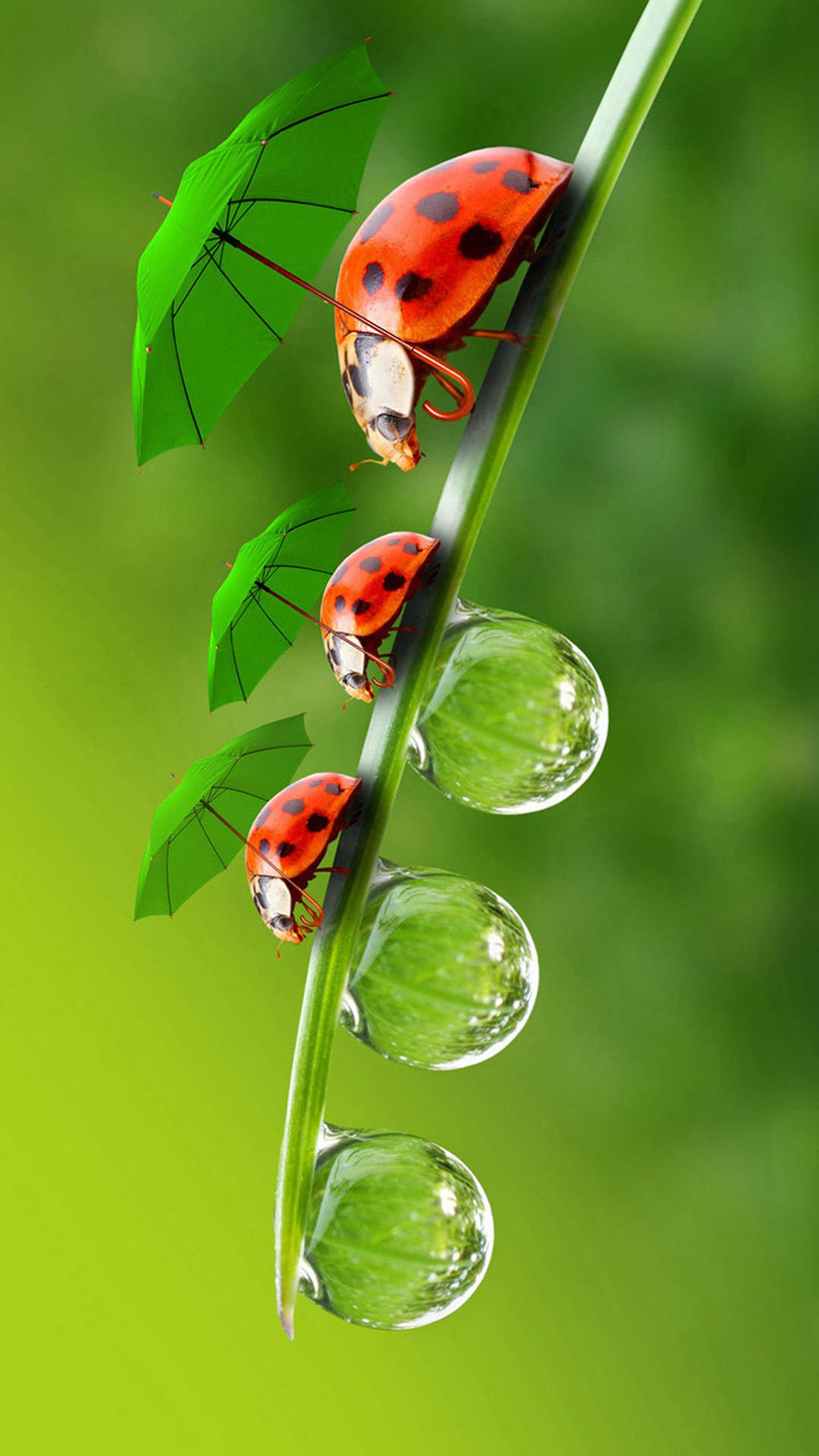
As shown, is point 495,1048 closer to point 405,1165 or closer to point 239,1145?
point 405,1165

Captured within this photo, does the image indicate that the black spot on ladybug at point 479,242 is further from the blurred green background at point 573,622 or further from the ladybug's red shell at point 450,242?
the blurred green background at point 573,622

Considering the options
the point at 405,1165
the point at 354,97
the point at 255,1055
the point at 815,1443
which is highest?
the point at 354,97

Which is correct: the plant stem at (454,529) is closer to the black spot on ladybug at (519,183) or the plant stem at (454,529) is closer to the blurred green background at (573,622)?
the black spot on ladybug at (519,183)

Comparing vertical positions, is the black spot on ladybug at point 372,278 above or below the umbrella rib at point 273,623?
above

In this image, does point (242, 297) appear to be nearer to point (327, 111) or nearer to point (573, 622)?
→ point (327, 111)

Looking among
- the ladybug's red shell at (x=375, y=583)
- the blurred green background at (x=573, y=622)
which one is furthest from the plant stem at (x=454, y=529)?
the blurred green background at (x=573, y=622)

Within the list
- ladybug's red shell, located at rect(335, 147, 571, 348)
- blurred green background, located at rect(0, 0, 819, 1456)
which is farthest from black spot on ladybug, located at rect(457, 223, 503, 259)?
blurred green background, located at rect(0, 0, 819, 1456)

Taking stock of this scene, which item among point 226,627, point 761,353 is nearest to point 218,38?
point 761,353
